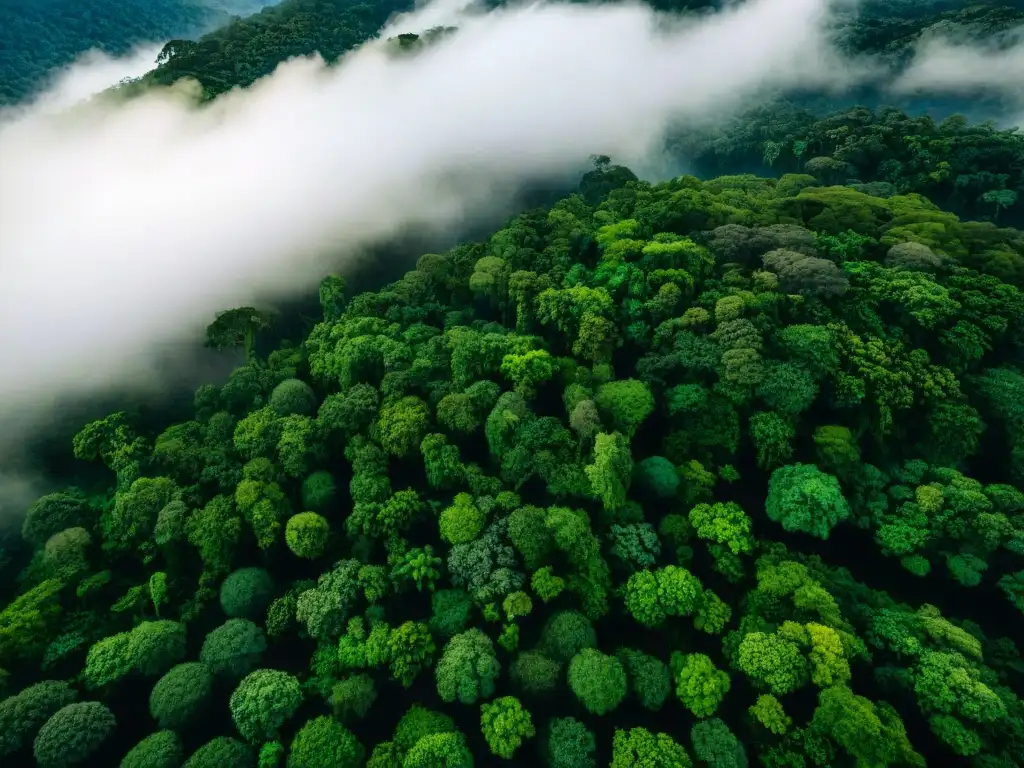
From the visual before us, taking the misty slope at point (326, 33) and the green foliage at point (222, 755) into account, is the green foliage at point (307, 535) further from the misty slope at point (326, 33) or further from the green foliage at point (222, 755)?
the misty slope at point (326, 33)

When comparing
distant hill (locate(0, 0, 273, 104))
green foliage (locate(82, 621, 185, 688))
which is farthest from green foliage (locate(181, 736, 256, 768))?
distant hill (locate(0, 0, 273, 104))

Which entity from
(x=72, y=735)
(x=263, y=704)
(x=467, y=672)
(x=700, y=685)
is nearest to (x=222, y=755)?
(x=263, y=704)

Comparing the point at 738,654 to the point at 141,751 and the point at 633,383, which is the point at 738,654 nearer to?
the point at 633,383

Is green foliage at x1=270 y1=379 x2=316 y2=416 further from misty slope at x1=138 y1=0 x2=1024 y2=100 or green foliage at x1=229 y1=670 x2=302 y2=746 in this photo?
misty slope at x1=138 y1=0 x2=1024 y2=100

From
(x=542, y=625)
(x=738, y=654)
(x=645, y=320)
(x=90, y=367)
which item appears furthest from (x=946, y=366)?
(x=90, y=367)

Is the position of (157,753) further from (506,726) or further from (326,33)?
(326,33)

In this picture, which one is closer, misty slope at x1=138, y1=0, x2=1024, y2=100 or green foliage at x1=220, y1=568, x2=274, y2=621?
green foliage at x1=220, y1=568, x2=274, y2=621
